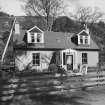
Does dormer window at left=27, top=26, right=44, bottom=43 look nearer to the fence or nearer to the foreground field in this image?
the fence

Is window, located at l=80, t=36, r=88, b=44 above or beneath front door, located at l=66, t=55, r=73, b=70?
above

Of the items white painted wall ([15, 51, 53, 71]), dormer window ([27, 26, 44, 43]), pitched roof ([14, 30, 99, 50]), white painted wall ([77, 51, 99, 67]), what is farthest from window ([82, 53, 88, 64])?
dormer window ([27, 26, 44, 43])

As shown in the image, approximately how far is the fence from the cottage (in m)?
12.9

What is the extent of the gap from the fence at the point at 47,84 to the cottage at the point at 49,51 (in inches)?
510

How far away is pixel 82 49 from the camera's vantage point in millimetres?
23734

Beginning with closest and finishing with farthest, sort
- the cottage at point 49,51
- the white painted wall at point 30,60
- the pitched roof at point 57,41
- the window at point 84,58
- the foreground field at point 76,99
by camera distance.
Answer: the foreground field at point 76,99 → the white painted wall at point 30,60 → the cottage at point 49,51 → the pitched roof at point 57,41 → the window at point 84,58

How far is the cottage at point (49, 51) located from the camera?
845 inches

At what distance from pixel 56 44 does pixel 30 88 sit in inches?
651

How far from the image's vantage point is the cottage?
2147 cm

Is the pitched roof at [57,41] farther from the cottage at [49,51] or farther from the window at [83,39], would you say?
the window at [83,39]

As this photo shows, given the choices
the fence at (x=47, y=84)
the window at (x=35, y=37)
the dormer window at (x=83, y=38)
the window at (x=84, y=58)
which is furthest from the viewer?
the dormer window at (x=83, y=38)

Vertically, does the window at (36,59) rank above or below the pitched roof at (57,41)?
below

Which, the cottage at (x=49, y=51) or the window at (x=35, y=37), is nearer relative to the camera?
the cottage at (x=49, y=51)

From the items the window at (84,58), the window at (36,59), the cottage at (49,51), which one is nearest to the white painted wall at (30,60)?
the cottage at (49,51)
